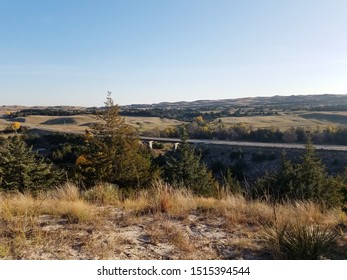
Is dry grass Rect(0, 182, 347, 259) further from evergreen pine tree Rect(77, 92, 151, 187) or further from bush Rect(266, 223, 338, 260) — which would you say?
evergreen pine tree Rect(77, 92, 151, 187)

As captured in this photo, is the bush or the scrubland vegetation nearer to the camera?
the bush

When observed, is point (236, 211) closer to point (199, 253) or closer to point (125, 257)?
point (199, 253)

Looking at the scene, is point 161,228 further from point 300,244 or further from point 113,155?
point 113,155

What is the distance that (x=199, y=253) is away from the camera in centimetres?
449

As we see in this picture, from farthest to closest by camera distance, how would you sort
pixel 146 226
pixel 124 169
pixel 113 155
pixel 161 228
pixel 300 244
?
pixel 113 155 < pixel 124 169 < pixel 146 226 < pixel 161 228 < pixel 300 244

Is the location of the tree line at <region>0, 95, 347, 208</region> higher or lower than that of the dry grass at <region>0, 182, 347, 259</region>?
lower

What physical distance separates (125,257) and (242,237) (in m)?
1.88

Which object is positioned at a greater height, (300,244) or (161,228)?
(300,244)

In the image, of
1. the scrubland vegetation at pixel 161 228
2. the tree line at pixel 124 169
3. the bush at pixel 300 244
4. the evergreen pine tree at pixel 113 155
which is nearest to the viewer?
the bush at pixel 300 244

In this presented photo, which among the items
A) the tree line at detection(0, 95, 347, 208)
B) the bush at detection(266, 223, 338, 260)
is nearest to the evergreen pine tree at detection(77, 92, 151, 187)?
the tree line at detection(0, 95, 347, 208)

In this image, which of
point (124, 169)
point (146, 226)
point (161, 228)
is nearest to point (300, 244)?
point (161, 228)

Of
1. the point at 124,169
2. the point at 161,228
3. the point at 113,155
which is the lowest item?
the point at 124,169

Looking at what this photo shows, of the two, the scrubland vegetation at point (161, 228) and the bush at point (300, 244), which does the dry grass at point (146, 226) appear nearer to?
the scrubland vegetation at point (161, 228)

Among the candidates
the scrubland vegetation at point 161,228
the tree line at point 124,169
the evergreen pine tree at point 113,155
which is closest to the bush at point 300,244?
the scrubland vegetation at point 161,228
